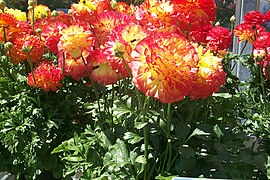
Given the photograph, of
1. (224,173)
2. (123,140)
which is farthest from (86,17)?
(224,173)

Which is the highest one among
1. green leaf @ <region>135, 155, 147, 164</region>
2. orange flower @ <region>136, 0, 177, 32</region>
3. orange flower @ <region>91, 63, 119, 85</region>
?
orange flower @ <region>136, 0, 177, 32</region>

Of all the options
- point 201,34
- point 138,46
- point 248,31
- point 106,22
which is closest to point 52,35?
point 106,22

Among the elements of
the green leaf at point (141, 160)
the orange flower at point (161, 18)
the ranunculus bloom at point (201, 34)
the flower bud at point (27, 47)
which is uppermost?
the orange flower at point (161, 18)

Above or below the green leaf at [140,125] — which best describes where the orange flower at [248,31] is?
above

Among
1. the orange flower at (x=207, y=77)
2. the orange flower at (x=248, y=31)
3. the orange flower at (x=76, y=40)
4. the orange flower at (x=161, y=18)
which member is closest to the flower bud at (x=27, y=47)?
the orange flower at (x=76, y=40)

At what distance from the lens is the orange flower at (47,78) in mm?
1260

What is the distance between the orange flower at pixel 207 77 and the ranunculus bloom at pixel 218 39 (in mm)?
389

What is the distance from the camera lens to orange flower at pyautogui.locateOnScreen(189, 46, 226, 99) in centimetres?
86

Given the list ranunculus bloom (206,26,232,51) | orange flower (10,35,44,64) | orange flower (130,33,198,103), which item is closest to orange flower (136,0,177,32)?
orange flower (130,33,198,103)

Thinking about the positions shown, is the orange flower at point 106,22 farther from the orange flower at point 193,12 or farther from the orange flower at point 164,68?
the orange flower at point 164,68

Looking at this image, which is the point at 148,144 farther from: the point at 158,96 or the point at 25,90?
the point at 25,90

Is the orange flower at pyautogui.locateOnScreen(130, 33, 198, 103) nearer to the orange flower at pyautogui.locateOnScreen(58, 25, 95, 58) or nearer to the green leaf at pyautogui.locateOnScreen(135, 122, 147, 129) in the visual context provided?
the green leaf at pyautogui.locateOnScreen(135, 122, 147, 129)

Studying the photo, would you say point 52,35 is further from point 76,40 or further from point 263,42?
point 263,42

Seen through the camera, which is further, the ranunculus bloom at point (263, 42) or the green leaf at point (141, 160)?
the ranunculus bloom at point (263, 42)
